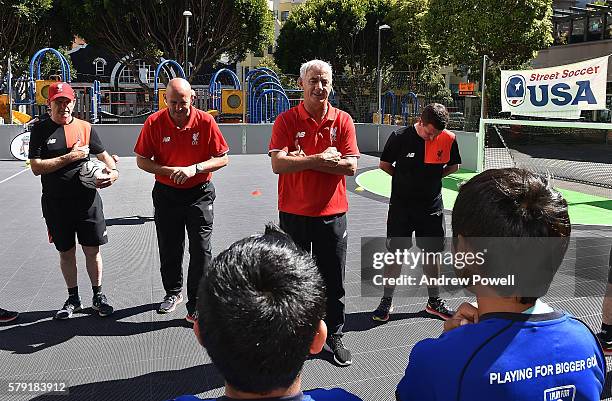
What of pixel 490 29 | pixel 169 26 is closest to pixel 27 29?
pixel 169 26

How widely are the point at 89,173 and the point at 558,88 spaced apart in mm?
9339

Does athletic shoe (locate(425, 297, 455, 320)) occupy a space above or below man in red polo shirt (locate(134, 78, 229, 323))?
below

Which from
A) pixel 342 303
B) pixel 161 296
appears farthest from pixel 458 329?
pixel 161 296

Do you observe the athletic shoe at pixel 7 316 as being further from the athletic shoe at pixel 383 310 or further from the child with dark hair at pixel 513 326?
the child with dark hair at pixel 513 326

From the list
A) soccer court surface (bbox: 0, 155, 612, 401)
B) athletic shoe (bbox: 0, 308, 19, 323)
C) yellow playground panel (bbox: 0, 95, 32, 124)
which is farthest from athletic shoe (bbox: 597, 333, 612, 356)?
yellow playground panel (bbox: 0, 95, 32, 124)

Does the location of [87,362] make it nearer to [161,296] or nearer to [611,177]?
[161,296]

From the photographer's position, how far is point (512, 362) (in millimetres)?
1234

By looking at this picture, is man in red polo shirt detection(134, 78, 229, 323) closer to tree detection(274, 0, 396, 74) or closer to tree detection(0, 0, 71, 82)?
tree detection(0, 0, 71, 82)

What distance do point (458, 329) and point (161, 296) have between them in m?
4.10

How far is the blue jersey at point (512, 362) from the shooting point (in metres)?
1.23

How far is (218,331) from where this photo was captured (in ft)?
3.70

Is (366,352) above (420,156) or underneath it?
underneath

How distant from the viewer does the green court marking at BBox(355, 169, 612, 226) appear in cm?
874

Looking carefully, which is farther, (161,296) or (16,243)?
(16,243)
